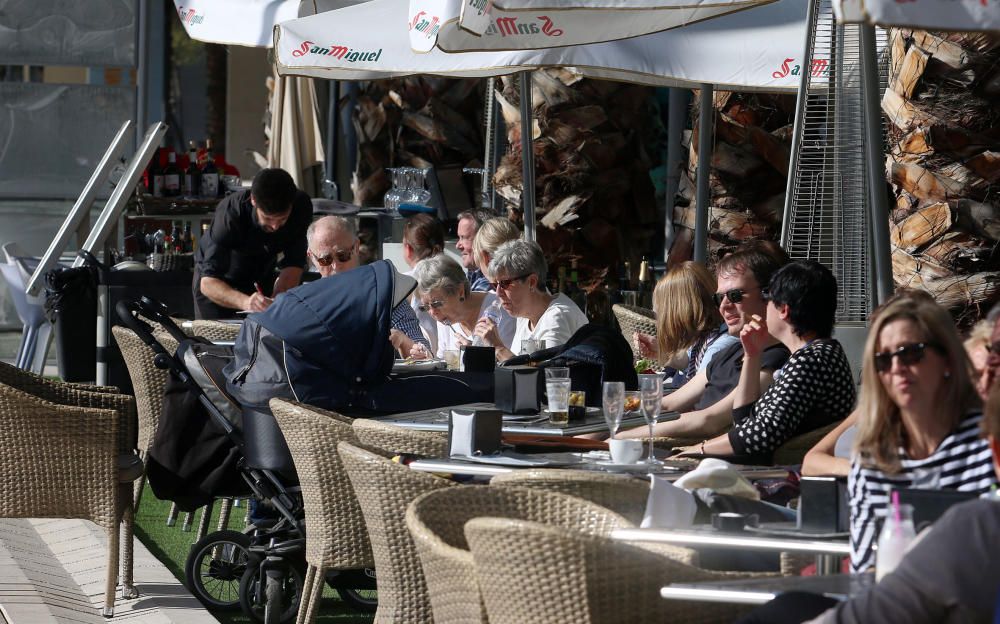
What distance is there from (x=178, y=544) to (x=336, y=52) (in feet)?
9.96

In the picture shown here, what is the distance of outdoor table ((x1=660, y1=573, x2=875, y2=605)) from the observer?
2908 mm

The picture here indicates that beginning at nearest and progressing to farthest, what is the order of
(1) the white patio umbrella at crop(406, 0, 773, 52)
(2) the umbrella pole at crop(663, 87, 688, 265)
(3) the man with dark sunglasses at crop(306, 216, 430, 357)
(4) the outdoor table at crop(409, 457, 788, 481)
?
(4) the outdoor table at crop(409, 457, 788, 481), (1) the white patio umbrella at crop(406, 0, 773, 52), (3) the man with dark sunglasses at crop(306, 216, 430, 357), (2) the umbrella pole at crop(663, 87, 688, 265)

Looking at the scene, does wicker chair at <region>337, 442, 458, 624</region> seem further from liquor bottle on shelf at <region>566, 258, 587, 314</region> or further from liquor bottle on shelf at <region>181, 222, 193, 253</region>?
liquor bottle on shelf at <region>566, 258, 587, 314</region>

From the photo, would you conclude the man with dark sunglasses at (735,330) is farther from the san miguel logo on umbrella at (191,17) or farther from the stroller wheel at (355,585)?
the san miguel logo on umbrella at (191,17)

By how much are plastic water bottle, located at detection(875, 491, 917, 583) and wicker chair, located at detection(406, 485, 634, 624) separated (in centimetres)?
80

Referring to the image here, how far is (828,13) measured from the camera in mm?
6719

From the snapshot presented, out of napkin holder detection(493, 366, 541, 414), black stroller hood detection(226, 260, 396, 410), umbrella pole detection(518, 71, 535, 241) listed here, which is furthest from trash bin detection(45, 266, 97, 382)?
napkin holder detection(493, 366, 541, 414)

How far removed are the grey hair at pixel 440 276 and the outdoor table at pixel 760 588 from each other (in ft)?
13.6

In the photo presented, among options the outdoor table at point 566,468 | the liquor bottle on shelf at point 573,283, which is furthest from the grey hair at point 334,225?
the liquor bottle on shelf at point 573,283

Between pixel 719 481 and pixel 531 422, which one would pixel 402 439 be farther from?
pixel 719 481

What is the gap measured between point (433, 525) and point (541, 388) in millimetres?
2011

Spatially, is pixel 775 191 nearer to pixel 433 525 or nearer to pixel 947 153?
pixel 947 153

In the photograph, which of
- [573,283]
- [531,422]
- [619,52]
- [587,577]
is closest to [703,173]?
[619,52]

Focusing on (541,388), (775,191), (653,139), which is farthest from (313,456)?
(653,139)
